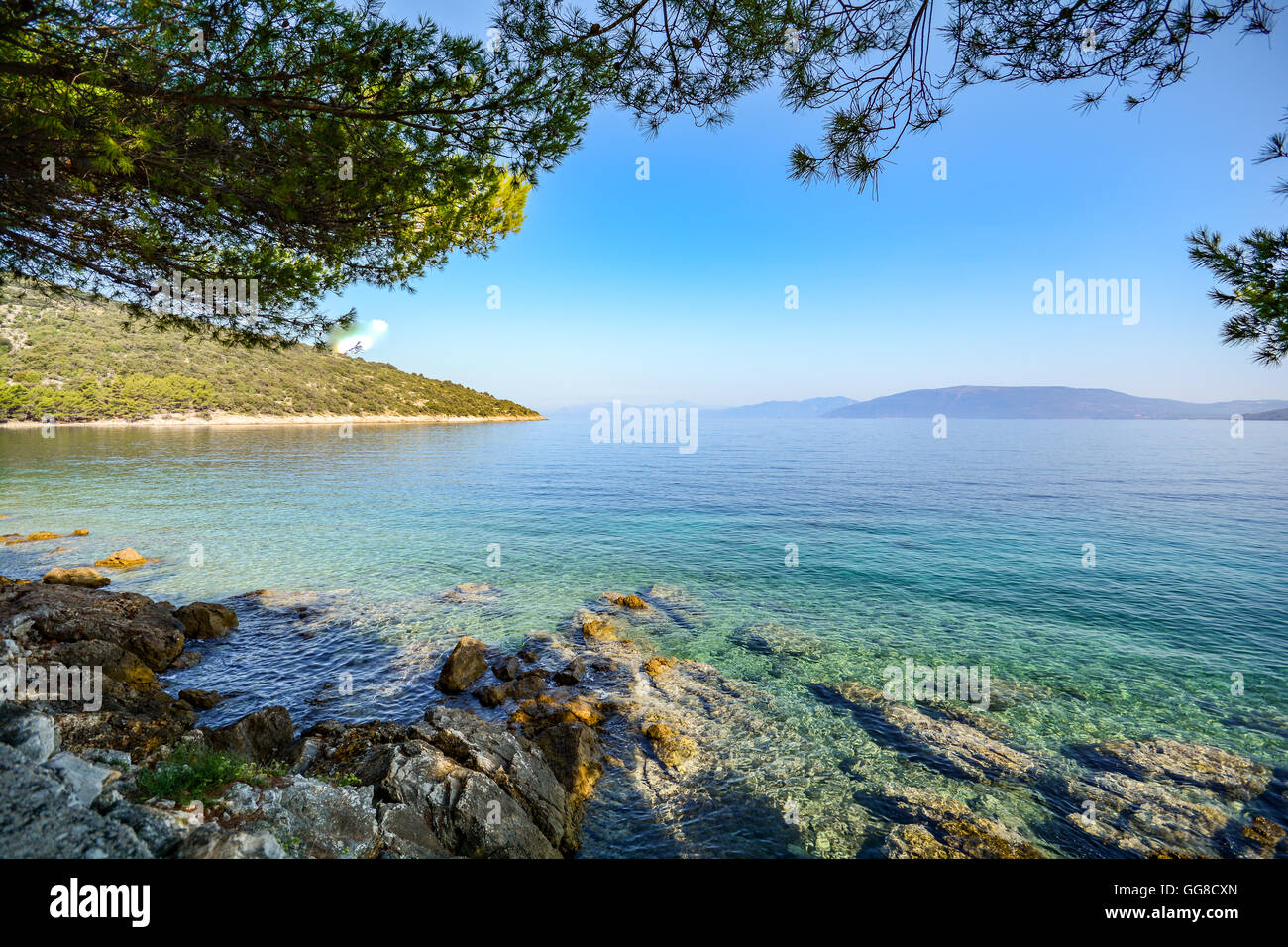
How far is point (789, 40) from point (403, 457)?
60.2m

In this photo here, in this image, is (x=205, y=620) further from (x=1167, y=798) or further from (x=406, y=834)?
(x=1167, y=798)

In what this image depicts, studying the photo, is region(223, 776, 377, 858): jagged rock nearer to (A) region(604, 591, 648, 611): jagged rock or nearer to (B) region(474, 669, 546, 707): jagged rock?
(B) region(474, 669, 546, 707): jagged rock

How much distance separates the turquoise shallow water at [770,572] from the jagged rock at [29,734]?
5.03 m

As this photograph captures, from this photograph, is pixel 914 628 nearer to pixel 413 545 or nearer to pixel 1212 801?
pixel 1212 801

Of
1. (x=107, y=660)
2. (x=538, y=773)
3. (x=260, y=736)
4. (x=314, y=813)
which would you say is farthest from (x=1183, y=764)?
(x=107, y=660)

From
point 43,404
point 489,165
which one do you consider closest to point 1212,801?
point 489,165

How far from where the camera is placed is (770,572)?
19.6 meters

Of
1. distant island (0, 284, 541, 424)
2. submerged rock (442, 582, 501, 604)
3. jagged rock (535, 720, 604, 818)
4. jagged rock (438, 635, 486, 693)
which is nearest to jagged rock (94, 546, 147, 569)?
submerged rock (442, 582, 501, 604)

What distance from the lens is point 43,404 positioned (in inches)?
3125

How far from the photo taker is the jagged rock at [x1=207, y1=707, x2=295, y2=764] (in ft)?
22.6

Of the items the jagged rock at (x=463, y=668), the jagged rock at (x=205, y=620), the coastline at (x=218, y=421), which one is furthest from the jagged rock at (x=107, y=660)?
the coastline at (x=218, y=421)

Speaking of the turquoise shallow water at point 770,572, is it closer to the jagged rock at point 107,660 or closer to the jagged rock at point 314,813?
the jagged rock at point 107,660

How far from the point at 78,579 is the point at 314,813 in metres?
17.2
